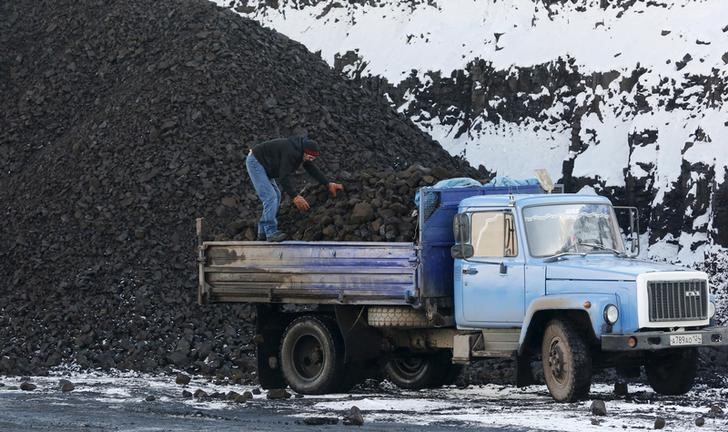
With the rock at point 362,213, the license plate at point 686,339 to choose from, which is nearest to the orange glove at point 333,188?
the rock at point 362,213

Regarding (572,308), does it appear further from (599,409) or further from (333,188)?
(333,188)

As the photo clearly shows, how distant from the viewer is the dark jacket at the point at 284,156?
748 inches

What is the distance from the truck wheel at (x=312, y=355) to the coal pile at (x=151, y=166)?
4.79 ft

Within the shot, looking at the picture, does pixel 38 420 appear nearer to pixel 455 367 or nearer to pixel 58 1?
pixel 455 367

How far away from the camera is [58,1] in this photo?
35.9m

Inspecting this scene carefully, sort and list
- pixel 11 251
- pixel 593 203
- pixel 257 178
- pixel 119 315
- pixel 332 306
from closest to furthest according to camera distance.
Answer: pixel 593 203 → pixel 332 306 → pixel 257 178 → pixel 119 315 → pixel 11 251

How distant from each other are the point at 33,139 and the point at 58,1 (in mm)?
5966

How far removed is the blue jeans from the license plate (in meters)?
6.11

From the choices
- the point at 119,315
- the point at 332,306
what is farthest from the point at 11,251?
the point at 332,306

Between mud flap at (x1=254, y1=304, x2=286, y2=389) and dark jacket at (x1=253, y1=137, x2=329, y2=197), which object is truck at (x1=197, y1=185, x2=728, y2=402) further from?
dark jacket at (x1=253, y1=137, x2=329, y2=197)

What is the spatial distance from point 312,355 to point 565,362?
4055 mm

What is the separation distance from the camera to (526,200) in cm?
1617

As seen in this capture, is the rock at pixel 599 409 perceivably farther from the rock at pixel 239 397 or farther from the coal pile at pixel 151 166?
the coal pile at pixel 151 166

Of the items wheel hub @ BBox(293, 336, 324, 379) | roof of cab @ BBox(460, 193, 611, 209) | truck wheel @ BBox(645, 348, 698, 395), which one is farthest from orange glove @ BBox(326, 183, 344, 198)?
truck wheel @ BBox(645, 348, 698, 395)
